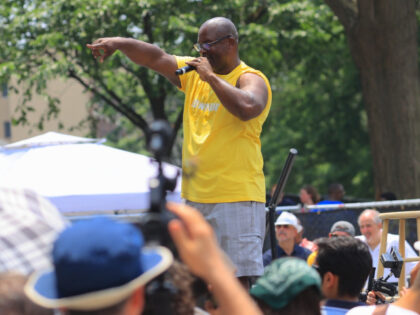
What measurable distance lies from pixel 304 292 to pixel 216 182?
5.28 feet

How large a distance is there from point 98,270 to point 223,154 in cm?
252

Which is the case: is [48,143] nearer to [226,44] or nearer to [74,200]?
[74,200]

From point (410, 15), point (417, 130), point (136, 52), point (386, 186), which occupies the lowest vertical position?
point (386, 186)

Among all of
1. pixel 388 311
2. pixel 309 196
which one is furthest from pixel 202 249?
pixel 309 196

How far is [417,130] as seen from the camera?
509 inches

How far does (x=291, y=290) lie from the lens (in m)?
2.79

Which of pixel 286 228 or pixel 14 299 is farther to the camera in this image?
pixel 286 228

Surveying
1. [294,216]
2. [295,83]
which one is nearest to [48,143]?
[294,216]

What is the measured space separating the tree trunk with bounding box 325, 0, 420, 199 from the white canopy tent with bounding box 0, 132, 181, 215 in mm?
5578

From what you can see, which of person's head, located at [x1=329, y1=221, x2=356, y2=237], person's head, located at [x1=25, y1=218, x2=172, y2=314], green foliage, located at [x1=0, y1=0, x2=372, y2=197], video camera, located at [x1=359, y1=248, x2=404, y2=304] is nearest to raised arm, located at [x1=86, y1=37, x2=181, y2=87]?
video camera, located at [x1=359, y1=248, x2=404, y2=304]

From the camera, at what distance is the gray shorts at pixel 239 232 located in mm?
4328

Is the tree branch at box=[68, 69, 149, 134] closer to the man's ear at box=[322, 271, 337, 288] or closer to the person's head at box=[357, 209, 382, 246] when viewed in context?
the person's head at box=[357, 209, 382, 246]

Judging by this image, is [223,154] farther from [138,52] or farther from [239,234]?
[138,52]

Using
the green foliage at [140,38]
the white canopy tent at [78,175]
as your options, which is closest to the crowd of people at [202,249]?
the white canopy tent at [78,175]
